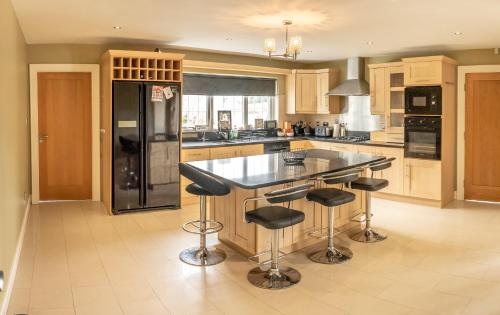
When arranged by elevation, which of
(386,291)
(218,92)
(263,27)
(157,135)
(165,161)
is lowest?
(386,291)

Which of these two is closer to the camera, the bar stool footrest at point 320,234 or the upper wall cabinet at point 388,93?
the bar stool footrest at point 320,234

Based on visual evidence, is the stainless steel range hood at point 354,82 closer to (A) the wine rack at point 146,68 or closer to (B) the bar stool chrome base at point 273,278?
(A) the wine rack at point 146,68

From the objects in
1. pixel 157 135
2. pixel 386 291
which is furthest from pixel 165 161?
pixel 386 291

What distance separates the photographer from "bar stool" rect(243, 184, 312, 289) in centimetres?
329

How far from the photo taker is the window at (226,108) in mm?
7016

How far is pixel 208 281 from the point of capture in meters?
3.52

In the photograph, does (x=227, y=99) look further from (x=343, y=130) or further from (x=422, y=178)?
(x=422, y=178)

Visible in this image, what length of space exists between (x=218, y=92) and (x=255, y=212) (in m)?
4.04

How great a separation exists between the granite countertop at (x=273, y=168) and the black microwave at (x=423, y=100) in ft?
6.53

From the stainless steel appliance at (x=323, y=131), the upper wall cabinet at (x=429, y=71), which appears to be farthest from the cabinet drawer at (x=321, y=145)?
the upper wall cabinet at (x=429, y=71)

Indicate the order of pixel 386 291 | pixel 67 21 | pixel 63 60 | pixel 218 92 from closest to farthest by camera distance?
pixel 386 291 → pixel 67 21 → pixel 63 60 → pixel 218 92

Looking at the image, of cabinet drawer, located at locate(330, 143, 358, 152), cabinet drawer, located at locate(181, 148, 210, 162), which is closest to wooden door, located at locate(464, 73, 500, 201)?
cabinet drawer, located at locate(330, 143, 358, 152)

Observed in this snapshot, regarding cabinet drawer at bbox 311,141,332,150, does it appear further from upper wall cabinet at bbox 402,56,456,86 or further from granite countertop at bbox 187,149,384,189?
granite countertop at bbox 187,149,384,189

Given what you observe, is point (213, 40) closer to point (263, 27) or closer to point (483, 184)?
point (263, 27)
